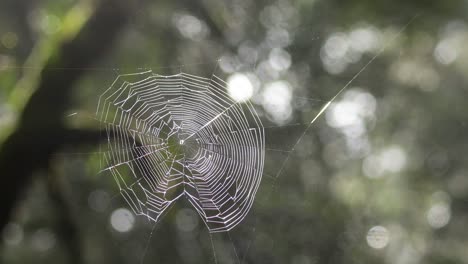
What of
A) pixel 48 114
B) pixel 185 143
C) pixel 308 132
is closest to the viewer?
pixel 48 114

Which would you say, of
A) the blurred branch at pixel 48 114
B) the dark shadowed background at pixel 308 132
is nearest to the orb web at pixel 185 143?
the dark shadowed background at pixel 308 132

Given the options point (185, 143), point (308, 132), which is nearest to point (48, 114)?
point (185, 143)

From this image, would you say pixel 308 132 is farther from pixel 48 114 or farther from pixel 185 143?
pixel 48 114

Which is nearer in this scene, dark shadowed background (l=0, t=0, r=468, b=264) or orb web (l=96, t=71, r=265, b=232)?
orb web (l=96, t=71, r=265, b=232)

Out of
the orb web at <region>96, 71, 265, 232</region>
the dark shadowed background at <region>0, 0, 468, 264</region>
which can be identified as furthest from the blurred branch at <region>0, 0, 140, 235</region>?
the dark shadowed background at <region>0, 0, 468, 264</region>

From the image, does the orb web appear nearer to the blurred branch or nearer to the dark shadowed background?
the dark shadowed background

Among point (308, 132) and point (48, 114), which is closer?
point (48, 114)

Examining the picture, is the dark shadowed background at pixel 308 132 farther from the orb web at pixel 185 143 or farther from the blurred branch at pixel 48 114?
the blurred branch at pixel 48 114

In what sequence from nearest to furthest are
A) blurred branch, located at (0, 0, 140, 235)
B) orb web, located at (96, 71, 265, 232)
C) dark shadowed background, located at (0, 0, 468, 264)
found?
blurred branch, located at (0, 0, 140, 235) → orb web, located at (96, 71, 265, 232) → dark shadowed background, located at (0, 0, 468, 264)
